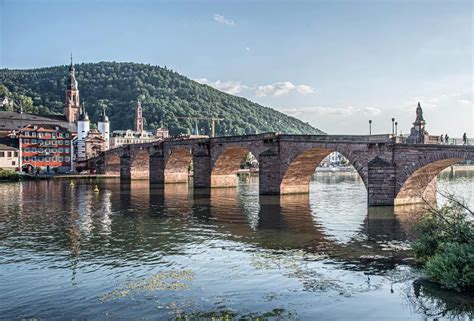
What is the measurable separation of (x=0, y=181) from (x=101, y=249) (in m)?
61.7

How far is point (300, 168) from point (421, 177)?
588 inches

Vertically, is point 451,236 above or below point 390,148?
below

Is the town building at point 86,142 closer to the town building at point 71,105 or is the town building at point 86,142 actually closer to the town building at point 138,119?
the town building at point 71,105

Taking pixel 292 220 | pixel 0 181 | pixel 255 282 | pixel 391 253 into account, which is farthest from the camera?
pixel 0 181

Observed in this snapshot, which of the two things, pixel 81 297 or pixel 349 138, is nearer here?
pixel 81 297

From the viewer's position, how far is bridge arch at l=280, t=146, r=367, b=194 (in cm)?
4703

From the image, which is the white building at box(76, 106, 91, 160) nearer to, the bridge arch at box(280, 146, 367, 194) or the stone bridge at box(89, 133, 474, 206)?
the stone bridge at box(89, 133, 474, 206)

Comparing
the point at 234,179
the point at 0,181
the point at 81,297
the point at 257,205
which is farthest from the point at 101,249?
the point at 0,181

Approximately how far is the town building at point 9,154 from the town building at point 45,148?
1.13 metres

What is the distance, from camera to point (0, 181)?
253ft

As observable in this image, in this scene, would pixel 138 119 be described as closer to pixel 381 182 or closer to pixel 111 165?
pixel 111 165

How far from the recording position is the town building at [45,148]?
325 feet

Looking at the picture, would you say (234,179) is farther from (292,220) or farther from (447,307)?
(447,307)

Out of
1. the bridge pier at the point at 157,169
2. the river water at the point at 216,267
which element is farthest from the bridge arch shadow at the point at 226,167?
the river water at the point at 216,267
